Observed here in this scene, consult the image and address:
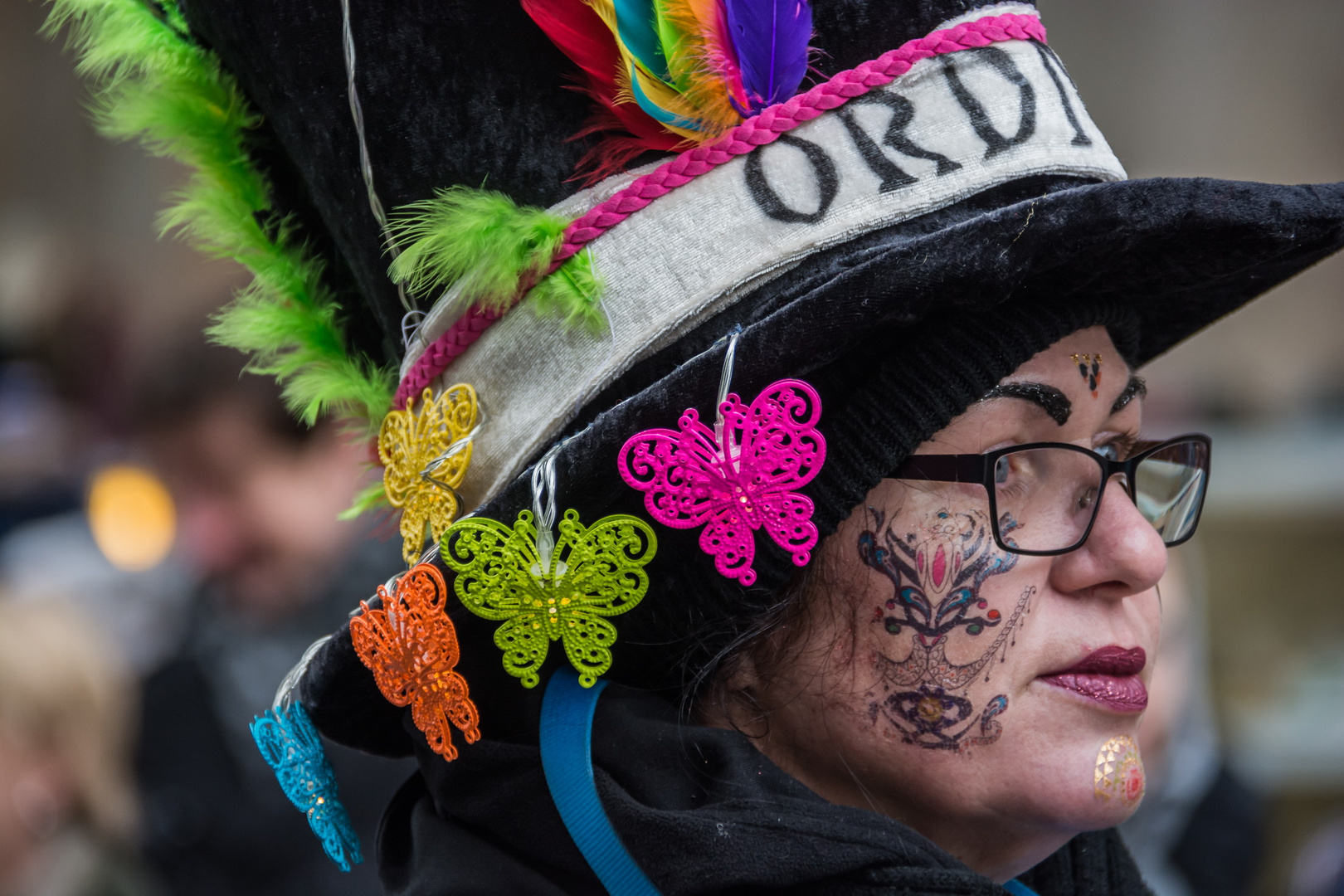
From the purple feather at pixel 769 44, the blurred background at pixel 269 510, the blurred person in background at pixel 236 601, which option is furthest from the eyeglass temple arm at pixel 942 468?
the blurred person in background at pixel 236 601

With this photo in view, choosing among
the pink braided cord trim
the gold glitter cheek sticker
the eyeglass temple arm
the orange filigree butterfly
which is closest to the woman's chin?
the gold glitter cheek sticker

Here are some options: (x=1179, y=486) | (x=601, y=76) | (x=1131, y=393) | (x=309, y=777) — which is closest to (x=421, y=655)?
(x=309, y=777)

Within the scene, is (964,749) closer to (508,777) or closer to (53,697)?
(508,777)

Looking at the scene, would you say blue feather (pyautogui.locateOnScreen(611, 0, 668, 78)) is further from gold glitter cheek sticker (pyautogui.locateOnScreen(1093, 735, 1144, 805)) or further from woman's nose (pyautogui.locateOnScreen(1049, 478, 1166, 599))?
gold glitter cheek sticker (pyautogui.locateOnScreen(1093, 735, 1144, 805))

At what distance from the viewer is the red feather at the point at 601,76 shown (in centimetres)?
157

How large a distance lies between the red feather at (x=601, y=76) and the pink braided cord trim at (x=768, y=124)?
4cm

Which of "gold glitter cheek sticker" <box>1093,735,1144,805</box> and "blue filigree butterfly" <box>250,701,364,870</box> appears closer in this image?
"gold glitter cheek sticker" <box>1093,735,1144,805</box>

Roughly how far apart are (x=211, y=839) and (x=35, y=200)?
6744 mm

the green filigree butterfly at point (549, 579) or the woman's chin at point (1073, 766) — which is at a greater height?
the green filigree butterfly at point (549, 579)

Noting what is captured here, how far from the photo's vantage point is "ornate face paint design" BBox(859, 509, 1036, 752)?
1.52 metres

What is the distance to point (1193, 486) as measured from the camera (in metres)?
1.85

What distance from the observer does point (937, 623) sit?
1517 mm

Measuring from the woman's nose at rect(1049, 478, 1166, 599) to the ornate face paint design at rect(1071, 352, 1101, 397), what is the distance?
0.15 m

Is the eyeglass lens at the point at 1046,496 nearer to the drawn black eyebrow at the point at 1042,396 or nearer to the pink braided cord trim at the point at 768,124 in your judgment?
the drawn black eyebrow at the point at 1042,396
